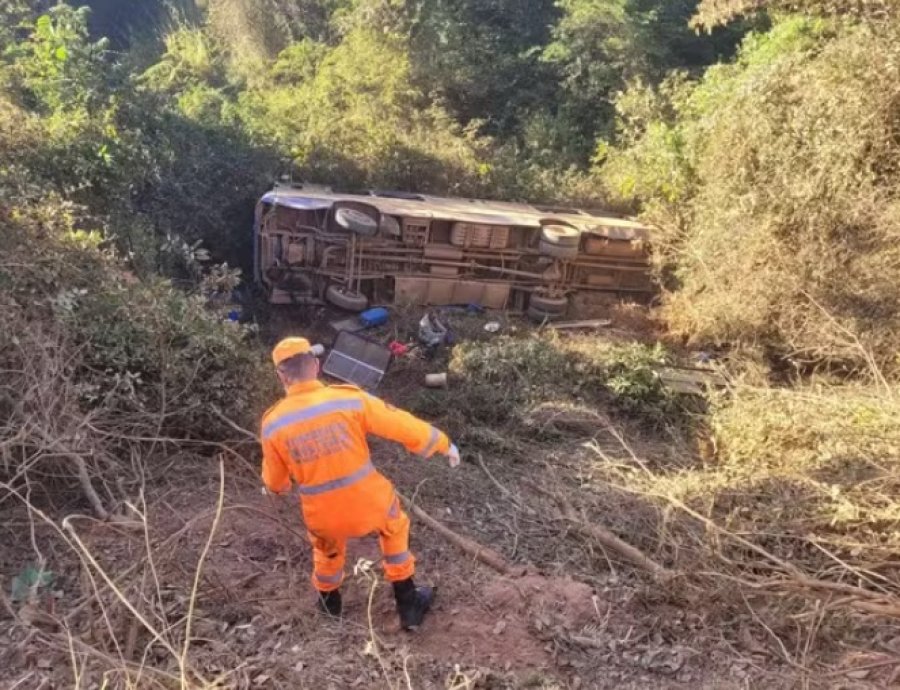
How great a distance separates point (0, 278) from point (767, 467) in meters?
5.60

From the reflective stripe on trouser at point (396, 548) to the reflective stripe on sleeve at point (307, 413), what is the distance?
55cm

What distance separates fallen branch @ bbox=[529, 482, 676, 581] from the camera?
390 centimetres

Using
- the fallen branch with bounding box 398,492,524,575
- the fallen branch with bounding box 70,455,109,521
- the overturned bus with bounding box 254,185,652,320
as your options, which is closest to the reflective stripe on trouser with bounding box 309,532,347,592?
the fallen branch with bounding box 398,492,524,575

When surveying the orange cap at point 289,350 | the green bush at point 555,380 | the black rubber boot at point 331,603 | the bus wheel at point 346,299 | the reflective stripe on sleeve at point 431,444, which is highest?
the orange cap at point 289,350

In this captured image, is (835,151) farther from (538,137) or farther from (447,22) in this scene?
(447,22)

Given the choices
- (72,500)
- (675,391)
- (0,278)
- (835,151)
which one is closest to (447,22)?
(835,151)

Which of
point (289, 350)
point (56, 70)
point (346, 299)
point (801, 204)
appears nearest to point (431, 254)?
point (346, 299)

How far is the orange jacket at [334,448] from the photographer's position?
10.3 ft

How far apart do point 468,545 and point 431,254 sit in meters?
5.93

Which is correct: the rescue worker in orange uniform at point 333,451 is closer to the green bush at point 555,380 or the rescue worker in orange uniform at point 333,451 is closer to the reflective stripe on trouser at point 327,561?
the reflective stripe on trouser at point 327,561

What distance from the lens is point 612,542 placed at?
4258 mm

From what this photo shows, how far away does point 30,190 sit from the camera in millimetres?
5832

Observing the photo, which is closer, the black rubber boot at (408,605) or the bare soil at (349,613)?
the bare soil at (349,613)

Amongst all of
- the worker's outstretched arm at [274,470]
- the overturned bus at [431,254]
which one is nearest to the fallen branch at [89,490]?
the worker's outstretched arm at [274,470]
